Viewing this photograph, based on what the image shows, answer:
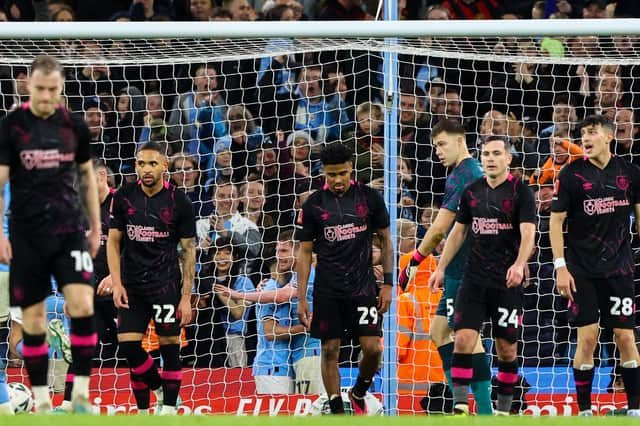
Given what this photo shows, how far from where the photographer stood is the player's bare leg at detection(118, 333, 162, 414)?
9742 millimetres

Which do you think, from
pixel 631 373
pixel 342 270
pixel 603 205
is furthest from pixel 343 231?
pixel 631 373

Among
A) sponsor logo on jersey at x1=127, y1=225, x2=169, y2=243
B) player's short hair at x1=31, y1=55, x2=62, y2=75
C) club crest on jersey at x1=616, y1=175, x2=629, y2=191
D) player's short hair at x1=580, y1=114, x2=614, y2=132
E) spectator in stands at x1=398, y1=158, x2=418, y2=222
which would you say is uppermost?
player's short hair at x1=31, y1=55, x2=62, y2=75

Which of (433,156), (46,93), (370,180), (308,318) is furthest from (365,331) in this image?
(46,93)

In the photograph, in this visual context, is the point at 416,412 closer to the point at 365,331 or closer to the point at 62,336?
the point at 365,331

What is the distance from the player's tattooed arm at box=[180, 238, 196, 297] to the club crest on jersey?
322 centimetres

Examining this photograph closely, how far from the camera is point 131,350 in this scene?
9.73 metres

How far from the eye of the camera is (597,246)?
9.66 meters

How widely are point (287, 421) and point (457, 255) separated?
12.4 ft

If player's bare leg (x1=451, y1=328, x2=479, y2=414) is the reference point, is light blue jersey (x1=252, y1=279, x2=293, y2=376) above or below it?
below

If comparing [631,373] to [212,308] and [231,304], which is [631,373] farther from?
[212,308]

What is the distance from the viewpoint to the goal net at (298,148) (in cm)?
1079

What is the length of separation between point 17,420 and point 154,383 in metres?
3.73

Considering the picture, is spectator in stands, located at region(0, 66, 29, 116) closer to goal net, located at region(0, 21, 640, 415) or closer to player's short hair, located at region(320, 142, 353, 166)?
goal net, located at region(0, 21, 640, 415)

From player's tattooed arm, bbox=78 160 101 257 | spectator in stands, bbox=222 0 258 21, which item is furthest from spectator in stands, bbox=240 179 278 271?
player's tattooed arm, bbox=78 160 101 257
